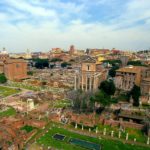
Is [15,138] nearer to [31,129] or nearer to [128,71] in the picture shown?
[31,129]

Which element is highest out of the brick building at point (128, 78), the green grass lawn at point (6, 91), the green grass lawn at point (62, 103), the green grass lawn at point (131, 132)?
the brick building at point (128, 78)

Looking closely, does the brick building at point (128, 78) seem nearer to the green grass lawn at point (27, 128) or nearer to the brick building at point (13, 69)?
the green grass lawn at point (27, 128)

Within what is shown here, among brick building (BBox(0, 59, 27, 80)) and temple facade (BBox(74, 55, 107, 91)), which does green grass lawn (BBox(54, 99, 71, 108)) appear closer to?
temple facade (BBox(74, 55, 107, 91))

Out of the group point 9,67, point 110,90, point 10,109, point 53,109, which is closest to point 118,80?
point 110,90

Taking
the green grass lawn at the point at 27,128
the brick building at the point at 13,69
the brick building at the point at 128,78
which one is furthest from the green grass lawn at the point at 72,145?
the brick building at the point at 13,69

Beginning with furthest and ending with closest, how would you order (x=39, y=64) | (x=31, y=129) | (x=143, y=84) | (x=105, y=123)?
(x=39, y=64) < (x=143, y=84) < (x=105, y=123) < (x=31, y=129)

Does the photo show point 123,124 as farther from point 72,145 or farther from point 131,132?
point 72,145

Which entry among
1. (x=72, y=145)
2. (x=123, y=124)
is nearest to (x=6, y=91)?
(x=72, y=145)

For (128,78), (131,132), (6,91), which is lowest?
(131,132)

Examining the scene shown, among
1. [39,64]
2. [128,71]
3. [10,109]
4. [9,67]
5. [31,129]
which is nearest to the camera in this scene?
[31,129]

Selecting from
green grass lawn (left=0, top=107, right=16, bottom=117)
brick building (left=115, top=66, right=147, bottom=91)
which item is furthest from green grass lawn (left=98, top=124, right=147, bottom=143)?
brick building (left=115, top=66, right=147, bottom=91)

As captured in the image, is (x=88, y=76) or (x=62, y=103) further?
(x=88, y=76)
